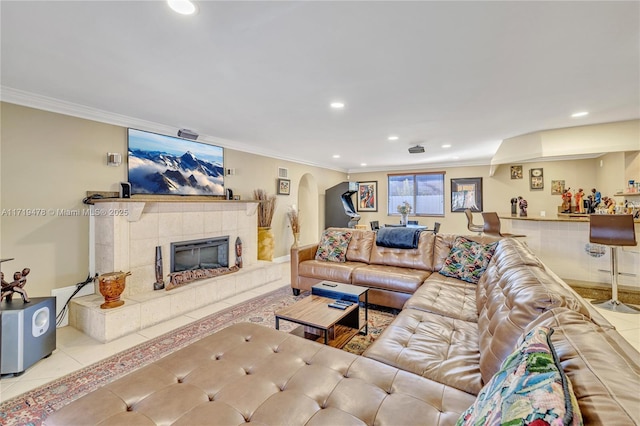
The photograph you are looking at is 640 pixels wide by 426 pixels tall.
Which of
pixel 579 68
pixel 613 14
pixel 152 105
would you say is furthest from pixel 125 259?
pixel 579 68

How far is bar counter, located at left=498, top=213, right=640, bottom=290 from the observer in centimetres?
360

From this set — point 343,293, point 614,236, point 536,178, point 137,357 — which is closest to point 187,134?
point 137,357

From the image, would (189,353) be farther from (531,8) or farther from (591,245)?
→ (591,245)

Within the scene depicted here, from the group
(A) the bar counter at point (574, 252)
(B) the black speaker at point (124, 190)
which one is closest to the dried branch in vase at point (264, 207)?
(B) the black speaker at point (124, 190)

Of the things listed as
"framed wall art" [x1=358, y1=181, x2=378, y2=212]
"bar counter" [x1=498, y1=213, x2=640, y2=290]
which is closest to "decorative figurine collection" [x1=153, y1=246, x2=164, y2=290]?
"bar counter" [x1=498, y1=213, x2=640, y2=290]

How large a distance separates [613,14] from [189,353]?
3114 millimetres

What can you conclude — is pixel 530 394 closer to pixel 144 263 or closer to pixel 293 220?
pixel 144 263

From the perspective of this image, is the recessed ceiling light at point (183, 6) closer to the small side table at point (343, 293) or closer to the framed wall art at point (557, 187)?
the small side table at point (343, 293)

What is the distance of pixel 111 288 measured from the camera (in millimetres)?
2686

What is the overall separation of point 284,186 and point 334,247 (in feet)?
7.96

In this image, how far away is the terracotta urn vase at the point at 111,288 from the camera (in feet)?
8.75

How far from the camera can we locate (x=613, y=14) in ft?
5.20

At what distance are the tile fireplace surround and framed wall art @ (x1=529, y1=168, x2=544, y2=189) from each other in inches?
256

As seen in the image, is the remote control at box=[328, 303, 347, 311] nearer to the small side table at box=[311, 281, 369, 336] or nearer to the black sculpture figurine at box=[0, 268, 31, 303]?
the small side table at box=[311, 281, 369, 336]
